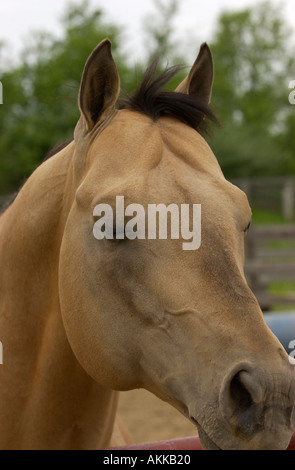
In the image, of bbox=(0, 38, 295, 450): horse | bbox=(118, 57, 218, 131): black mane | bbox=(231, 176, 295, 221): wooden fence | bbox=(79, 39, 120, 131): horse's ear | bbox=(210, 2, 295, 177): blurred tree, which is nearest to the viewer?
bbox=(0, 38, 295, 450): horse

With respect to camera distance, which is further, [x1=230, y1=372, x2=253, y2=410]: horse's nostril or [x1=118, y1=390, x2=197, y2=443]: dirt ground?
[x1=118, y1=390, x2=197, y2=443]: dirt ground

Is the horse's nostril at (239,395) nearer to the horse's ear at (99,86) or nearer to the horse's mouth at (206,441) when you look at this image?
the horse's mouth at (206,441)

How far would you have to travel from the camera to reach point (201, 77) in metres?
2.37

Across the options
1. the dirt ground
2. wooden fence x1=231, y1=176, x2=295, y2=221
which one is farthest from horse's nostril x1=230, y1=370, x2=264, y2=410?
wooden fence x1=231, y1=176, x2=295, y2=221

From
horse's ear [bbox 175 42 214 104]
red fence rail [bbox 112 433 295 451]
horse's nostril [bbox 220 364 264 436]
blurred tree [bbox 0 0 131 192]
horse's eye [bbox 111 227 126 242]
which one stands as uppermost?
blurred tree [bbox 0 0 131 192]

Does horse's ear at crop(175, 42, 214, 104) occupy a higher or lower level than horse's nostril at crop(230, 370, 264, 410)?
higher

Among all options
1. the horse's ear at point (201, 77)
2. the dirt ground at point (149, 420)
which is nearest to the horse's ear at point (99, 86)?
the horse's ear at point (201, 77)

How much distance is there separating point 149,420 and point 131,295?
15.0 feet

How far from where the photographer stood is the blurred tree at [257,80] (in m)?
32.8

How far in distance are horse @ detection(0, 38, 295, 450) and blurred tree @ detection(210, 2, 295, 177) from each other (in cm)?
2894

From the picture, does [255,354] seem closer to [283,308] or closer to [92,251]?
[92,251]

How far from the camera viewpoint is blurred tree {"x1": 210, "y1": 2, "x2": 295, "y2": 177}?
32781 millimetres

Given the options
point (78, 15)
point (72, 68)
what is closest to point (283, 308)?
point (72, 68)

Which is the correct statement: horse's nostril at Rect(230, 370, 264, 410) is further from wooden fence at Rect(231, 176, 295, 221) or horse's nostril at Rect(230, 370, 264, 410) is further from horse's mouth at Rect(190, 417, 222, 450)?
wooden fence at Rect(231, 176, 295, 221)
